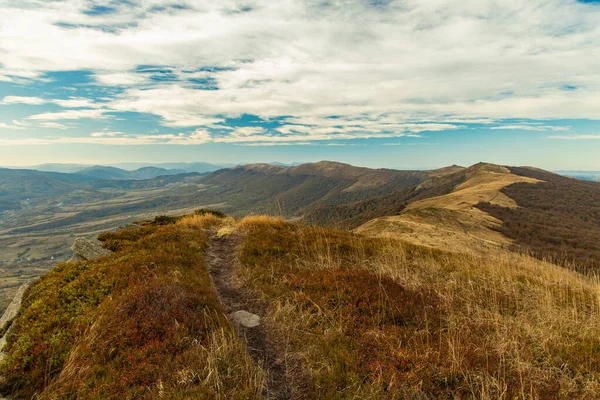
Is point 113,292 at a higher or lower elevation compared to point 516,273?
higher

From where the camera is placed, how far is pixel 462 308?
30.3ft

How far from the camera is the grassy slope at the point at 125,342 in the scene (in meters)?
5.48

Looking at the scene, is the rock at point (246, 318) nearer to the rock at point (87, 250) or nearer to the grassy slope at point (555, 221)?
the rock at point (87, 250)

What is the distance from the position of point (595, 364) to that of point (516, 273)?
873 centimetres

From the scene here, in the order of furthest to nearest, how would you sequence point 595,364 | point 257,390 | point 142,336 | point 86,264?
Answer: 1. point 86,264
2. point 142,336
3. point 595,364
4. point 257,390

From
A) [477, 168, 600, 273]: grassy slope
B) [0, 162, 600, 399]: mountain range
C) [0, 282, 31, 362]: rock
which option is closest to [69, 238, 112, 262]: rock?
[0, 162, 600, 399]: mountain range

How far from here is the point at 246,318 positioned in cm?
922

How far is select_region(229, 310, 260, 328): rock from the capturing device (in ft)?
29.0

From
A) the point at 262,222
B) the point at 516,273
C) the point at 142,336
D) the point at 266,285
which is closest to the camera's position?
the point at 142,336

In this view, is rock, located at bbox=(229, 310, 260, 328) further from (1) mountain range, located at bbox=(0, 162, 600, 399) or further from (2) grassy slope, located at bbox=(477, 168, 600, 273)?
(2) grassy slope, located at bbox=(477, 168, 600, 273)

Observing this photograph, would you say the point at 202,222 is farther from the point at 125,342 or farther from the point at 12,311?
the point at 125,342

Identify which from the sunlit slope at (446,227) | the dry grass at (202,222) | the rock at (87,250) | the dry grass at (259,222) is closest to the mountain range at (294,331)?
the rock at (87,250)

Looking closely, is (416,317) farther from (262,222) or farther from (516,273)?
(262,222)

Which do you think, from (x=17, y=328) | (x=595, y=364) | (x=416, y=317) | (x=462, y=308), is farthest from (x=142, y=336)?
(x=595, y=364)
